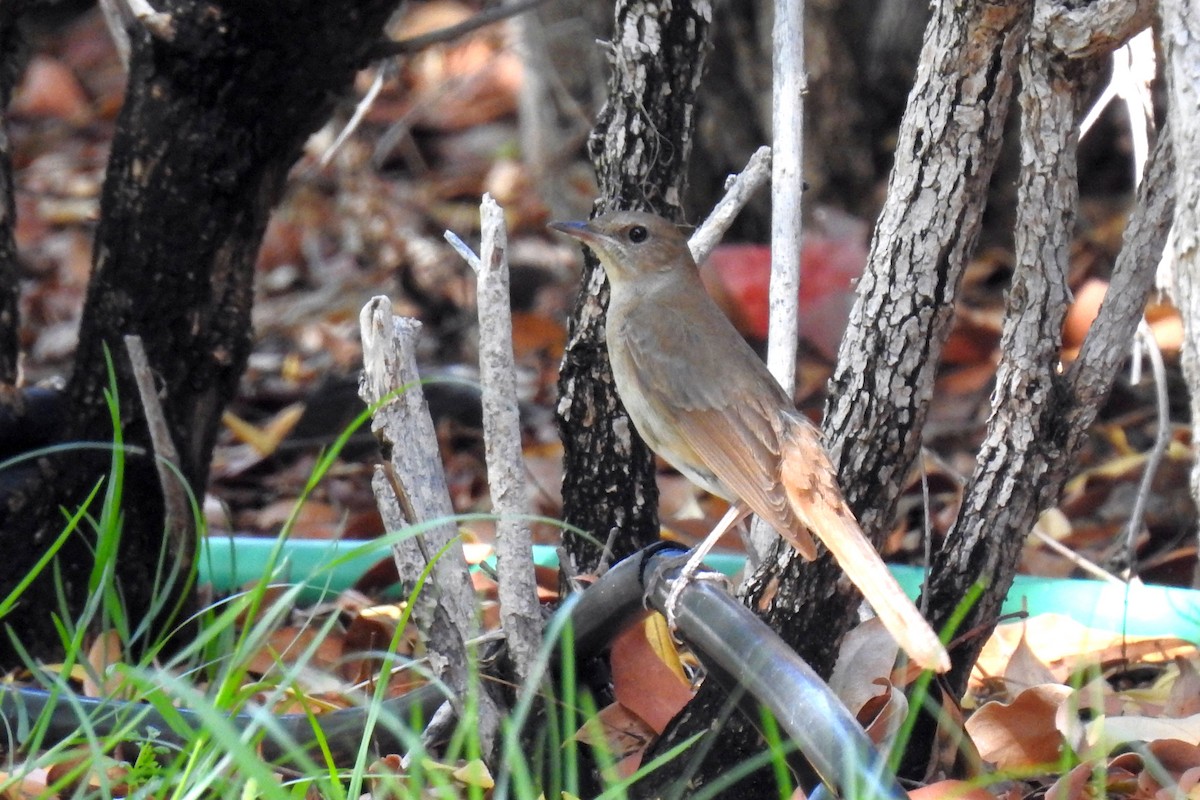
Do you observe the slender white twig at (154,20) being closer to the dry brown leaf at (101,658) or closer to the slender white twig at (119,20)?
the slender white twig at (119,20)

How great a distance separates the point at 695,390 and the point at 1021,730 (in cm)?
115

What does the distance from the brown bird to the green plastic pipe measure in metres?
0.61

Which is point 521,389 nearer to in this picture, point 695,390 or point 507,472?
point 695,390

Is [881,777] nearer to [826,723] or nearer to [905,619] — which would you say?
Result: [826,723]

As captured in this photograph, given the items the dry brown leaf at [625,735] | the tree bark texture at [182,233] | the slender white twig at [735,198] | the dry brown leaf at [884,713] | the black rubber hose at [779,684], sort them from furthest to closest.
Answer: the tree bark texture at [182,233]
the slender white twig at [735,198]
the dry brown leaf at [625,735]
the dry brown leaf at [884,713]
the black rubber hose at [779,684]

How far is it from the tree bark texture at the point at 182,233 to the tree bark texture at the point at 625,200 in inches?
30.7

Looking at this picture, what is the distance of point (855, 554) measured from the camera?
2641 millimetres

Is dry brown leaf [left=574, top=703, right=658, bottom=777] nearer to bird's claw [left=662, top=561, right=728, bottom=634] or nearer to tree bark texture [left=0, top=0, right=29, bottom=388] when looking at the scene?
bird's claw [left=662, top=561, right=728, bottom=634]

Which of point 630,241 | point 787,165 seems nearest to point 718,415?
point 630,241

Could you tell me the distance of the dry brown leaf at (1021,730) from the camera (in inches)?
114

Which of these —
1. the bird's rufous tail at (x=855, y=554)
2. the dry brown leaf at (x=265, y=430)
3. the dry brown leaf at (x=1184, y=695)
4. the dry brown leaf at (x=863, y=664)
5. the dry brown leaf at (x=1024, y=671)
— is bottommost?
the dry brown leaf at (x=1184, y=695)

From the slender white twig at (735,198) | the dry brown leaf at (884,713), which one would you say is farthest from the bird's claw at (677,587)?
the slender white twig at (735,198)

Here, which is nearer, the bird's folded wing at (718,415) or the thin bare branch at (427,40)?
the bird's folded wing at (718,415)

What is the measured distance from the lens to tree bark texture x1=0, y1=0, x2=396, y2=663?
363 centimetres
